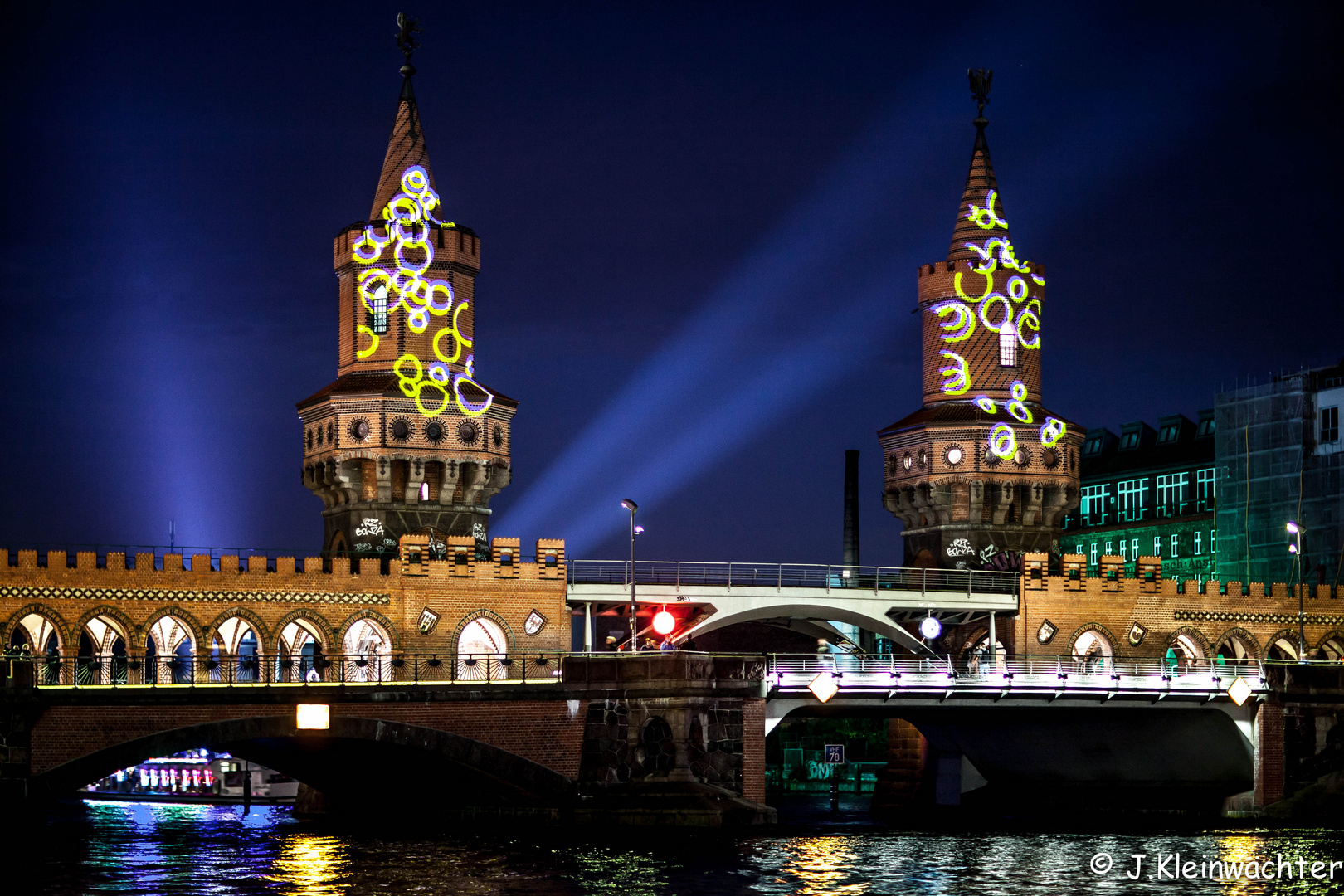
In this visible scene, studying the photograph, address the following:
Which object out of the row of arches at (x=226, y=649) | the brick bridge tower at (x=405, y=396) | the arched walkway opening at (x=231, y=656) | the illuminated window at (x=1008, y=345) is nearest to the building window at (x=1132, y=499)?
the illuminated window at (x=1008, y=345)

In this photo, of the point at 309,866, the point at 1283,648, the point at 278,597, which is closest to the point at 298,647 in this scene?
the point at 278,597

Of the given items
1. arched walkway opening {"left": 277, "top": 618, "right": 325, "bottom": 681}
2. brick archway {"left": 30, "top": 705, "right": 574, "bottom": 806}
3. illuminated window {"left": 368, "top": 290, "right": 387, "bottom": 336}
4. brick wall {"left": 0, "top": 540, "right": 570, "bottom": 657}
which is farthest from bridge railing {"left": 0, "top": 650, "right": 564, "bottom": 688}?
illuminated window {"left": 368, "top": 290, "right": 387, "bottom": 336}

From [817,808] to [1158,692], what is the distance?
898 inches

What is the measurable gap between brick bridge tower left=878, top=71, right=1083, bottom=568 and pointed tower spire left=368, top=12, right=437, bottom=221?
2817 centimetres

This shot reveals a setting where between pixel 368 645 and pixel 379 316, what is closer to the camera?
pixel 368 645

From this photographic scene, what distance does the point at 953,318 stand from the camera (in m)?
104

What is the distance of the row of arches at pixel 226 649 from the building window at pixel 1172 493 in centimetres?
6419

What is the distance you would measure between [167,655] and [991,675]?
31012 mm

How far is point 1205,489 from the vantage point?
130375 millimetres

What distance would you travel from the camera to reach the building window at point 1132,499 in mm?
137000

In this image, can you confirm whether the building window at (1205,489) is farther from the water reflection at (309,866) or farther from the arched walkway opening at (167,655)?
the water reflection at (309,866)

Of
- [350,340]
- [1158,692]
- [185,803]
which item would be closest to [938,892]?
[1158,692]

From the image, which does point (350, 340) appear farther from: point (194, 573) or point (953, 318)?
point (953, 318)

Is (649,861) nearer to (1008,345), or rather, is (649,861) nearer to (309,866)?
(309,866)
